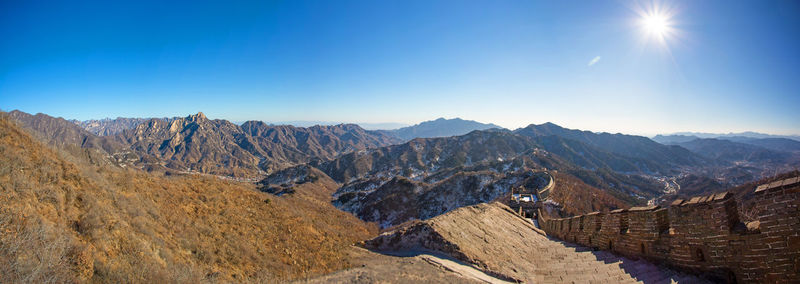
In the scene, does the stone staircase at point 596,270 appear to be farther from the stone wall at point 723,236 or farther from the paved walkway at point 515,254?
the stone wall at point 723,236

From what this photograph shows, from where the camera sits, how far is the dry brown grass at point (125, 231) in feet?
15.4

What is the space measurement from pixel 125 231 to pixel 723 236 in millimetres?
12670

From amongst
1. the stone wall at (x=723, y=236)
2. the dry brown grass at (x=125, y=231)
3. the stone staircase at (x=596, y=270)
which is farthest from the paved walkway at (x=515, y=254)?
the dry brown grass at (x=125, y=231)

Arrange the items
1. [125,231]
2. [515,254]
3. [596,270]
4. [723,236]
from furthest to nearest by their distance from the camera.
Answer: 1. [515,254]
2. [596,270]
3. [125,231]
4. [723,236]

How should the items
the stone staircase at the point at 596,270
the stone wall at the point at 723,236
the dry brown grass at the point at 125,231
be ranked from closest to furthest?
the stone wall at the point at 723,236
the dry brown grass at the point at 125,231
the stone staircase at the point at 596,270

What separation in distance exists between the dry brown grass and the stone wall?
332 inches

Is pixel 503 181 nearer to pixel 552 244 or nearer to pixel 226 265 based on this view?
pixel 552 244

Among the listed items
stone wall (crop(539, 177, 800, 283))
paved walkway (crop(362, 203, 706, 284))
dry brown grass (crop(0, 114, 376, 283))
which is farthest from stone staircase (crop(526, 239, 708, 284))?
dry brown grass (crop(0, 114, 376, 283))

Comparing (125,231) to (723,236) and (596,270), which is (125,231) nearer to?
(596,270)

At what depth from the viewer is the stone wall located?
4.59 metres

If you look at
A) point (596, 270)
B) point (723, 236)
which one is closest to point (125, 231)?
point (596, 270)

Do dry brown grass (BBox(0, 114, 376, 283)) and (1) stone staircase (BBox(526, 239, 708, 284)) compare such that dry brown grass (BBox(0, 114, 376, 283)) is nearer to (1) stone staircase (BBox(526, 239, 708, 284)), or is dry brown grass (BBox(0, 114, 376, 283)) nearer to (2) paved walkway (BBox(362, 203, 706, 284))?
(2) paved walkway (BBox(362, 203, 706, 284))

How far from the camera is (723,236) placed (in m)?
5.44

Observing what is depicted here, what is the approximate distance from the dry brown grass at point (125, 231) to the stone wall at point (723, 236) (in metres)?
8.43
